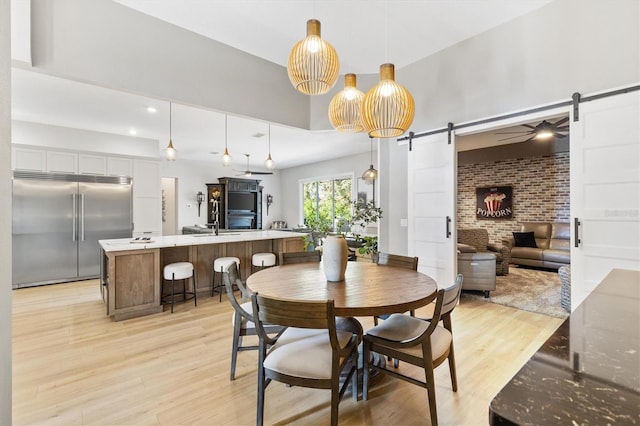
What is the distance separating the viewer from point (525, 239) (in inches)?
257

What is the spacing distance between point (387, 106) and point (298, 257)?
1.65 m

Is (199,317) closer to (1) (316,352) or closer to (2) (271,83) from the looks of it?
(1) (316,352)

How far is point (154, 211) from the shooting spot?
623 centimetres

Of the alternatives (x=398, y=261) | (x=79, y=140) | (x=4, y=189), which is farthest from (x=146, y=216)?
(x=4, y=189)

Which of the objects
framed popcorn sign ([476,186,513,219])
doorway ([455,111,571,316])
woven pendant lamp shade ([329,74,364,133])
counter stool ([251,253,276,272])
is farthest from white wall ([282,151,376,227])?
woven pendant lamp shade ([329,74,364,133])

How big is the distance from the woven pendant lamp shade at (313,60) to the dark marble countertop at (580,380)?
6.23 ft

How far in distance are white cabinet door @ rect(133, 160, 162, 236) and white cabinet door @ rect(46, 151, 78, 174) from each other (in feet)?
3.08

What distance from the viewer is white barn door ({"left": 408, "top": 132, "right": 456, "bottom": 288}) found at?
3713 millimetres

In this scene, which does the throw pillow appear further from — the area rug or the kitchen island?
the kitchen island

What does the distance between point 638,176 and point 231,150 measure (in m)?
7.16

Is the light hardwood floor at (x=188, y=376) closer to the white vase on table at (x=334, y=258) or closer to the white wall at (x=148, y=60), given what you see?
the white vase on table at (x=334, y=258)

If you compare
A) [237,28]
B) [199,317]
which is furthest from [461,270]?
[237,28]

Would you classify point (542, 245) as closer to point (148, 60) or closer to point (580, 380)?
point (580, 380)

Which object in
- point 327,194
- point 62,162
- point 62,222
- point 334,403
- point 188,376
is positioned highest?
point 62,162
